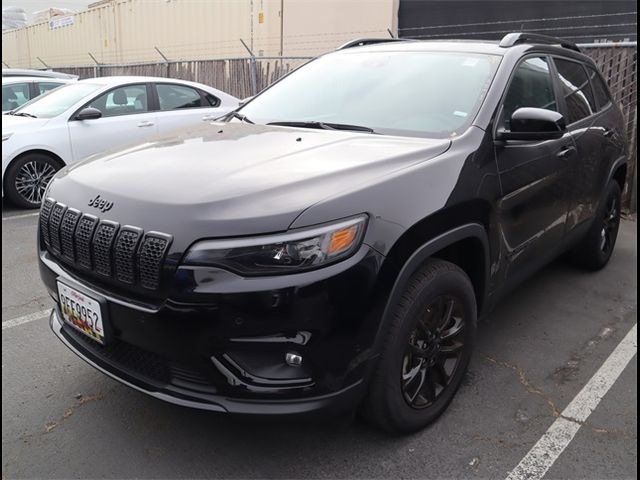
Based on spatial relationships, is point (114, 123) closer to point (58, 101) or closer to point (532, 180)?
point (58, 101)

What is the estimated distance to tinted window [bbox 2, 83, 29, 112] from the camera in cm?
950

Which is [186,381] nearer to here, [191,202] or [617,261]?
[191,202]

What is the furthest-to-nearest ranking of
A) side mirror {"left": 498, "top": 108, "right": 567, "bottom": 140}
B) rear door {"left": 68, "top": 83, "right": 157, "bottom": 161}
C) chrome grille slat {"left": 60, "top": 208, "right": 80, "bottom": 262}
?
rear door {"left": 68, "top": 83, "right": 157, "bottom": 161}
side mirror {"left": 498, "top": 108, "right": 567, "bottom": 140}
chrome grille slat {"left": 60, "top": 208, "right": 80, "bottom": 262}

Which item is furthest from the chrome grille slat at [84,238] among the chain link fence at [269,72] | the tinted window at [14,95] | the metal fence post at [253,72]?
the metal fence post at [253,72]

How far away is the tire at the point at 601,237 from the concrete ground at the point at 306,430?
119 centimetres

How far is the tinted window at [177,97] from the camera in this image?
789 centimetres

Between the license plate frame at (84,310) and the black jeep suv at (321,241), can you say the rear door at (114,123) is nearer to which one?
the black jeep suv at (321,241)

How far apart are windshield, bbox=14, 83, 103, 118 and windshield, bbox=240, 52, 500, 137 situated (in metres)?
4.49

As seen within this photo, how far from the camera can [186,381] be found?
2135 mm

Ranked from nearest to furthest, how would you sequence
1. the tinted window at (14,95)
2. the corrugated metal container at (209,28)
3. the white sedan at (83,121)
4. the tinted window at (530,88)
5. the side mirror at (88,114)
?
the tinted window at (530,88)
the white sedan at (83,121)
the side mirror at (88,114)
the tinted window at (14,95)
the corrugated metal container at (209,28)

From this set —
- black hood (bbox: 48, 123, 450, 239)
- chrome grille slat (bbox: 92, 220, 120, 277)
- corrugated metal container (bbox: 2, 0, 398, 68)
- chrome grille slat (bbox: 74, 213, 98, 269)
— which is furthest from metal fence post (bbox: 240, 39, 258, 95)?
chrome grille slat (bbox: 92, 220, 120, 277)

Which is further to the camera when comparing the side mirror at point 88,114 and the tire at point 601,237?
the side mirror at point 88,114

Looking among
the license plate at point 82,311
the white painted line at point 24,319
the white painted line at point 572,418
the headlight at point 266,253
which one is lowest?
the white painted line at point 24,319

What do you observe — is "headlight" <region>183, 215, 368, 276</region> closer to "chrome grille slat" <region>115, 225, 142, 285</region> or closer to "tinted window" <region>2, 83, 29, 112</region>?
"chrome grille slat" <region>115, 225, 142, 285</region>
